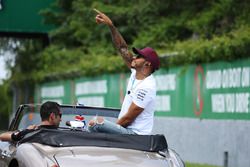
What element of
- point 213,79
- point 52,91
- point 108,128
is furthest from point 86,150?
point 52,91

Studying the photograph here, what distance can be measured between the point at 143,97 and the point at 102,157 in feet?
3.14

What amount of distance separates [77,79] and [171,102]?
833 cm

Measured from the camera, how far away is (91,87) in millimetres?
24984

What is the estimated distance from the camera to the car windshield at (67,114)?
976cm

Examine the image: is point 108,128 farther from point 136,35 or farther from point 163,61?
point 136,35

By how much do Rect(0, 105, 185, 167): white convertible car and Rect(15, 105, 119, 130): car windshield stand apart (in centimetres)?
102

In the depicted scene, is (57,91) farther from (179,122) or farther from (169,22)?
(179,122)

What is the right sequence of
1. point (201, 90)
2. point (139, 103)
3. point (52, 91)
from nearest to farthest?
point (139, 103) → point (201, 90) → point (52, 91)

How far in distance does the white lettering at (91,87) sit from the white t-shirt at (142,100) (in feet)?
49.3

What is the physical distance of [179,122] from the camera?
17.8m

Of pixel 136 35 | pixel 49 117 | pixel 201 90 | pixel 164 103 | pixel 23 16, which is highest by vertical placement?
pixel 23 16

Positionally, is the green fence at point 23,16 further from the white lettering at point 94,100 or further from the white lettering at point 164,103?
the white lettering at point 164,103

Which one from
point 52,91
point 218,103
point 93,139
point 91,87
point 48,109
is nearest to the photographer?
point 93,139

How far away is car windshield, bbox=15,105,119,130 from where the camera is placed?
9.76 meters
